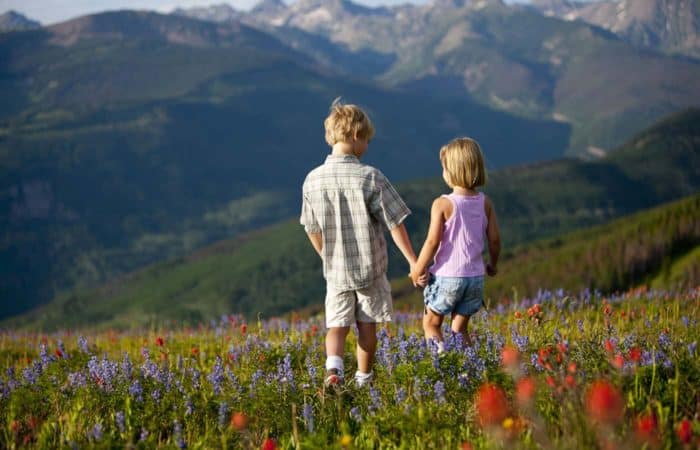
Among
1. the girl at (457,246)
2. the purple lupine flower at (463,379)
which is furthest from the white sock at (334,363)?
the purple lupine flower at (463,379)

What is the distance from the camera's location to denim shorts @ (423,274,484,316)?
6.47m

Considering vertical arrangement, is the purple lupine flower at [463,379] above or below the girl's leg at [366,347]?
above

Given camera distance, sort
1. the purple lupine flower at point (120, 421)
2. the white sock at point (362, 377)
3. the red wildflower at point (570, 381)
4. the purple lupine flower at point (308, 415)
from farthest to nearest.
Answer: the white sock at point (362, 377), the purple lupine flower at point (308, 415), the purple lupine flower at point (120, 421), the red wildflower at point (570, 381)

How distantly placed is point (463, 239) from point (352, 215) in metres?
1.10

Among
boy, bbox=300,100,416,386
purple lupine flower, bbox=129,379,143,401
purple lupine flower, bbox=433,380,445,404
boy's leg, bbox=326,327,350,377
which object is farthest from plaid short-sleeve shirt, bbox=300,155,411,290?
purple lupine flower, bbox=129,379,143,401

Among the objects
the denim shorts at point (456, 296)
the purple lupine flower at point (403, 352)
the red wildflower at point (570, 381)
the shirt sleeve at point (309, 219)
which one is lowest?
the purple lupine flower at point (403, 352)

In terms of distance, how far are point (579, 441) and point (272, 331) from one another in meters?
7.35

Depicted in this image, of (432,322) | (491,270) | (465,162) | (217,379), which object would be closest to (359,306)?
(432,322)

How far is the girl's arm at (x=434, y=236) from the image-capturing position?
6.41 m

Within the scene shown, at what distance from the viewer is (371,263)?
21.4 feet

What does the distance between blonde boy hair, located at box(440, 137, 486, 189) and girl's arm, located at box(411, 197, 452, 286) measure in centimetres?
26

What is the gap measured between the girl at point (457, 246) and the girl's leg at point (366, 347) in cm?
53

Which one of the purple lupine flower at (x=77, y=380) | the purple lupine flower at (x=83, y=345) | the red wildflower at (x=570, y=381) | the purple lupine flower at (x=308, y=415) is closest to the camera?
the red wildflower at (x=570, y=381)

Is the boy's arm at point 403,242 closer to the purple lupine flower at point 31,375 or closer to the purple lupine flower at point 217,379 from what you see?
the purple lupine flower at point 217,379
